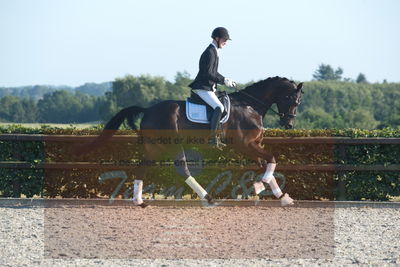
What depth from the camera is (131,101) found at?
59281 millimetres

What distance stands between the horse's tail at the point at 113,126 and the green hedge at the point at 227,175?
2.89ft

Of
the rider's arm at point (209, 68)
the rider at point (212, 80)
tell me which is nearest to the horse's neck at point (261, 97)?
the rider at point (212, 80)

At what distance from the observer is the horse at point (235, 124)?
368 inches

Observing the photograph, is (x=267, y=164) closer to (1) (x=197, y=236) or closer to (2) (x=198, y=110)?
(2) (x=198, y=110)

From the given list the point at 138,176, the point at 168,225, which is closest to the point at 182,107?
the point at 138,176

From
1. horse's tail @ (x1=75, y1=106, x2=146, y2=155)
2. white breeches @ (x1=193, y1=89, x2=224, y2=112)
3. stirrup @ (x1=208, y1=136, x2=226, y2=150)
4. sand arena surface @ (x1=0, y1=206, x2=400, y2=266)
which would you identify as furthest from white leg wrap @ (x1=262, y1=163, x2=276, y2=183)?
horse's tail @ (x1=75, y1=106, x2=146, y2=155)

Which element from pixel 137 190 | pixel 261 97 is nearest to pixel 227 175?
pixel 261 97

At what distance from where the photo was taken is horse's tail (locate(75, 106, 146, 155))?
9.79 m

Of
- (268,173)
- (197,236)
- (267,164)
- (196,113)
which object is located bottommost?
(197,236)

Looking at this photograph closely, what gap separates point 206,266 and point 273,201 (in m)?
4.31

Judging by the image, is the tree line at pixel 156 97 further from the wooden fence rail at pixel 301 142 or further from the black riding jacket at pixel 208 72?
the black riding jacket at pixel 208 72

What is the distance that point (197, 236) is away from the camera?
7.68 metres

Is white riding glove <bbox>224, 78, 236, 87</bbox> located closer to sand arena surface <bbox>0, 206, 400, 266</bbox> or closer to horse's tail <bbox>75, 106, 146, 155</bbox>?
horse's tail <bbox>75, 106, 146, 155</bbox>

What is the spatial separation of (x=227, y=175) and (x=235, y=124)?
141 cm
